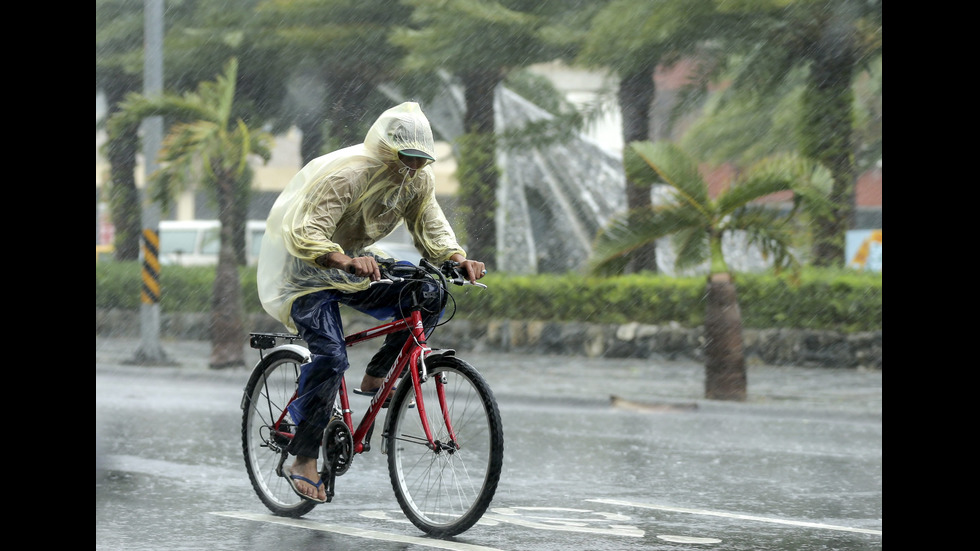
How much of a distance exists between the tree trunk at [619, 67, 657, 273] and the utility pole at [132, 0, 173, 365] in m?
6.76

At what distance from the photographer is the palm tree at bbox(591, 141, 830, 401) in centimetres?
1306

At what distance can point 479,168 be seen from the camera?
2092 centimetres

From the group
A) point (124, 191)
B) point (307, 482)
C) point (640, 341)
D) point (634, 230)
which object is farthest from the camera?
point (124, 191)

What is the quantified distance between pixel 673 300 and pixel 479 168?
4.69 metres

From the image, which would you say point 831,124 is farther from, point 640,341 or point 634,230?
point 634,230

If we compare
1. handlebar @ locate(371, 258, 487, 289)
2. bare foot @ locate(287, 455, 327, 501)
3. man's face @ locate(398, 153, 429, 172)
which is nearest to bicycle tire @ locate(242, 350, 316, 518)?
bare foot @ locate(287, 455, 327, 501)

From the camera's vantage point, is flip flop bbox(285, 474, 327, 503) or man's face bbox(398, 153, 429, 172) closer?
man's face bbox(398, 153, 429, 172)

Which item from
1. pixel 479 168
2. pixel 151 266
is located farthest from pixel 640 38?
pixel 151 266

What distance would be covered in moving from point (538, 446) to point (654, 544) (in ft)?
12.7

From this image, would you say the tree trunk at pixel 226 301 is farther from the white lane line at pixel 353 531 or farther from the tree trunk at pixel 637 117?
the white lane line at pixel 353 531

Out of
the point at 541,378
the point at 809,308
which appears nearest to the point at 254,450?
the point at 541,378

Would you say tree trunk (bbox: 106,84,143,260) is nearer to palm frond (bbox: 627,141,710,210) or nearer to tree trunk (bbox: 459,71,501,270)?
tree trunk (bbox: 459,71,501,270)

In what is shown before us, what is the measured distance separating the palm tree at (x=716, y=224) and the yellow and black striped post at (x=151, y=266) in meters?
6.56
